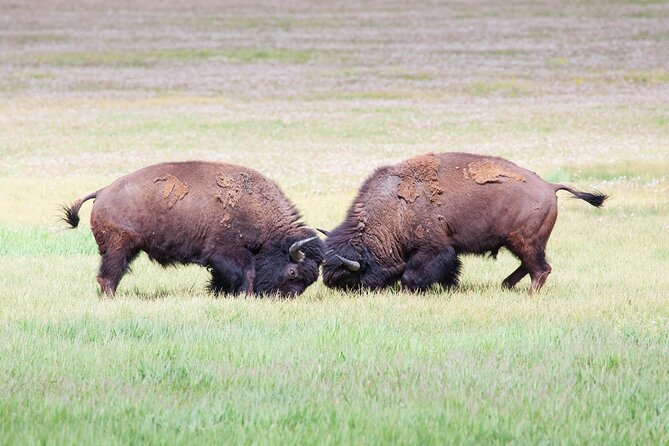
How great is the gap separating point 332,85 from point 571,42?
2492cm

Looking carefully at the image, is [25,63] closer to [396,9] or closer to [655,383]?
[396,9]

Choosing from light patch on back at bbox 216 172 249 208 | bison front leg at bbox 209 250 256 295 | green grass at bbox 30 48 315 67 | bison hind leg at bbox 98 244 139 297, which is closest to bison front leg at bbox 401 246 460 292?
Answer: bison front leg at bbox 209 250 256 295

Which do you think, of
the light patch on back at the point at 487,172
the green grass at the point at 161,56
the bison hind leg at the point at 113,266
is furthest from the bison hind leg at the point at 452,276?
the green grass at the point at 161,56

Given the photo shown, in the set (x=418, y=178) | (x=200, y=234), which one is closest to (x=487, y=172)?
(x=418, y=178)

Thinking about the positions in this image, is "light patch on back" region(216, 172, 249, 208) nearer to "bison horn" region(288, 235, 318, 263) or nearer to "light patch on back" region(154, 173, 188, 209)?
"light patch on back" region(154, 173, 188, 209)

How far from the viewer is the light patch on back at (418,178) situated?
10977mm

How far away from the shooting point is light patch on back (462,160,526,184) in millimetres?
10898

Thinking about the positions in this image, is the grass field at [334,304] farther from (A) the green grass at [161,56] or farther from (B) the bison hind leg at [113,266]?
(A) the green grass at [161,56]

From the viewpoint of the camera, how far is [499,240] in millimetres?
10852

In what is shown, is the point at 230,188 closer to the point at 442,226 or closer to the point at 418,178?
the point at 418,178

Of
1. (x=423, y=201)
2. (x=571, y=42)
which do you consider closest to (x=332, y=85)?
(x=571, y=42)

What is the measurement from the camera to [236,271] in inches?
412

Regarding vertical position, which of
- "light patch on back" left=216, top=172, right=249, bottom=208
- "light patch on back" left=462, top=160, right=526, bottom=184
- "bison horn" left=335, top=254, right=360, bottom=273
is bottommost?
"bison horn" left=335, top=254, right=360, bottom=273

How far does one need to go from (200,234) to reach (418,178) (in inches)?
96.2
